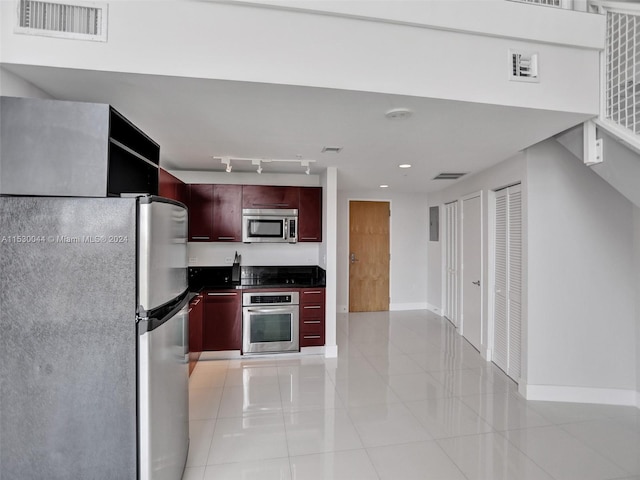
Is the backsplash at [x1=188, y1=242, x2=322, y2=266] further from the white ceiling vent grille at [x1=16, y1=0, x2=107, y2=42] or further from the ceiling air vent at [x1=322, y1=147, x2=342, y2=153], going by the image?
the white ceiling vent grille at [x1=16, y1=0, x2=107, y2=42]

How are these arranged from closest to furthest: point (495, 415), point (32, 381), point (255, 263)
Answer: point (32, 381) < point (495, 415) < point (255, 263)

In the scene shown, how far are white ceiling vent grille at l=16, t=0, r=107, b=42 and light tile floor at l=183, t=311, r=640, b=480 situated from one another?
259cm

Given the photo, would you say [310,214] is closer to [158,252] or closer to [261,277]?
[261,277]

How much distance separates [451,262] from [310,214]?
2.49 meters

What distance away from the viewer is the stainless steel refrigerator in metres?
1.37

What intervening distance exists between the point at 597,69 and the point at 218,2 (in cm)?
247

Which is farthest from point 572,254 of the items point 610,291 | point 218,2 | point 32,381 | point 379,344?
point 32,381

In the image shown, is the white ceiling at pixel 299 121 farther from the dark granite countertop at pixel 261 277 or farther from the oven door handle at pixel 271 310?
the oven door handle at pixel 271 310

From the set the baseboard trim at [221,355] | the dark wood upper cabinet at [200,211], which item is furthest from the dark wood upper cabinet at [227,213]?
the baseboard trim at [221,355]

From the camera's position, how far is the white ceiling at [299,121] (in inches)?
71.0

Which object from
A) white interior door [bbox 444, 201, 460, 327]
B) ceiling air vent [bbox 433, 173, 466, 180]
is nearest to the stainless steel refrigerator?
ceiling air vent [bbox 433, 173, 466, 180]

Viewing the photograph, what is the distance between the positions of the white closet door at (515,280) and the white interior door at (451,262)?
1446 millimetres

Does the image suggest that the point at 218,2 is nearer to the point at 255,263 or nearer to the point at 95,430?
the point at 95,430

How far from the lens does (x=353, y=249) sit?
6.03m
